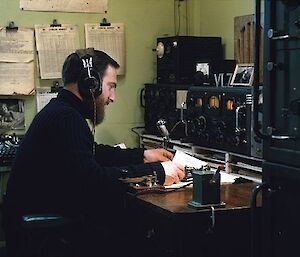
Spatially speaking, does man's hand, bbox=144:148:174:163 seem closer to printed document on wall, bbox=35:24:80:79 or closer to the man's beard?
the man's beard

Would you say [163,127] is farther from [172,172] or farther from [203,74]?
[172,172]

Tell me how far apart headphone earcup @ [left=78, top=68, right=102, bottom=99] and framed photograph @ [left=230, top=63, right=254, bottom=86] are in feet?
3.20

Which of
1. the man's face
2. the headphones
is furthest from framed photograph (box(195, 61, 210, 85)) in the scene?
the headphones

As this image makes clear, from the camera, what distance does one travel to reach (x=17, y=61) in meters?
4.21

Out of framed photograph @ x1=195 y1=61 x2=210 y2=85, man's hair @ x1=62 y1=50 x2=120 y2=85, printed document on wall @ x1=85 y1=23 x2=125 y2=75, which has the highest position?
printed document on wall @ x1=85 y1=23 x2=125 y2=75

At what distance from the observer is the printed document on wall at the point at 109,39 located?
4414mm

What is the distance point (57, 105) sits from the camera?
8.88ft

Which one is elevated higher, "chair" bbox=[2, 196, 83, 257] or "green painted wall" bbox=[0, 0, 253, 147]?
"green painted wall" bbox=[0, 0, 253, 147]

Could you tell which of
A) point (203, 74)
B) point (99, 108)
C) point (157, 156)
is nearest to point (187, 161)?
point (157, 156)

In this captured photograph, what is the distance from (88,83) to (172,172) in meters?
0.56

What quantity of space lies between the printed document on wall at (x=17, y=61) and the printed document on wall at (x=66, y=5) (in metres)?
0.17

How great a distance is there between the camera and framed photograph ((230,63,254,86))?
3399 millimetres

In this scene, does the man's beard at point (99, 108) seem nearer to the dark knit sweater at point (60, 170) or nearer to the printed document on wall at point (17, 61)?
the dark knit sweater at point (60, 170)

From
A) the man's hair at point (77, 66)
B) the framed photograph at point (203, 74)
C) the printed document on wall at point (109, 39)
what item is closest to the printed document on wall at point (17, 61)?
the printed document on wall at point (109, 39)
